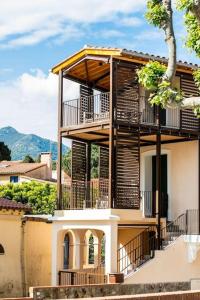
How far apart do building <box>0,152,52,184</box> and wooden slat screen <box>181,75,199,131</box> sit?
36.4 m

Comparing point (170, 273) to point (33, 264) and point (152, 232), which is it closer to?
point (152, 232)

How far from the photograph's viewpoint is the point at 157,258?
79.0ft

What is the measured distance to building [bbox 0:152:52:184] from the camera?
6125cm

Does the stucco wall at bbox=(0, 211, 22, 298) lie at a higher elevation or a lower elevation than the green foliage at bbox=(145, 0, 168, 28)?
lower

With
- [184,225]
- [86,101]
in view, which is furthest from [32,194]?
[184,225]

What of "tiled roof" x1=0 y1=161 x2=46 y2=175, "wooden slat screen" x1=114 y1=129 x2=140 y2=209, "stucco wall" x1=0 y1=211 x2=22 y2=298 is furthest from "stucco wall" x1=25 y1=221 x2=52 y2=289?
"tiled roof" x1=0 y1=161 x2=46 y2=175

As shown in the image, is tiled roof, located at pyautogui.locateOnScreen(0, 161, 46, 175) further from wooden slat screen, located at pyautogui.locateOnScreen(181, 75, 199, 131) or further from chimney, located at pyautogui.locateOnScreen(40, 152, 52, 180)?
wooden slat screen, located at pyautogui.locateOnScreen(181, 75, 199, 131)

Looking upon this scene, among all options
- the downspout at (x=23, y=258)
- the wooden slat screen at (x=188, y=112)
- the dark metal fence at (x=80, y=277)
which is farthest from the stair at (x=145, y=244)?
the downspout at (x=23, y=258)

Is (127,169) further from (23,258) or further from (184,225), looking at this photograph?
(23,258)

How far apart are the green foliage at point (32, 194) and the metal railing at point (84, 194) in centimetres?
2629

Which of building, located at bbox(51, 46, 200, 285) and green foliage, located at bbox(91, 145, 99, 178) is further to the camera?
green foliage, located at bbox(91, 145, 99, 178)

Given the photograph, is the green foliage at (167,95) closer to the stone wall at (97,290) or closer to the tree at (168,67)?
the tree at (168,67)

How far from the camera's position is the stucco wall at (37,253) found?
27438 millimetres

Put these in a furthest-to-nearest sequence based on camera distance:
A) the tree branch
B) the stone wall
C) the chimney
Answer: the chimney → the stone wall → the tree branch
